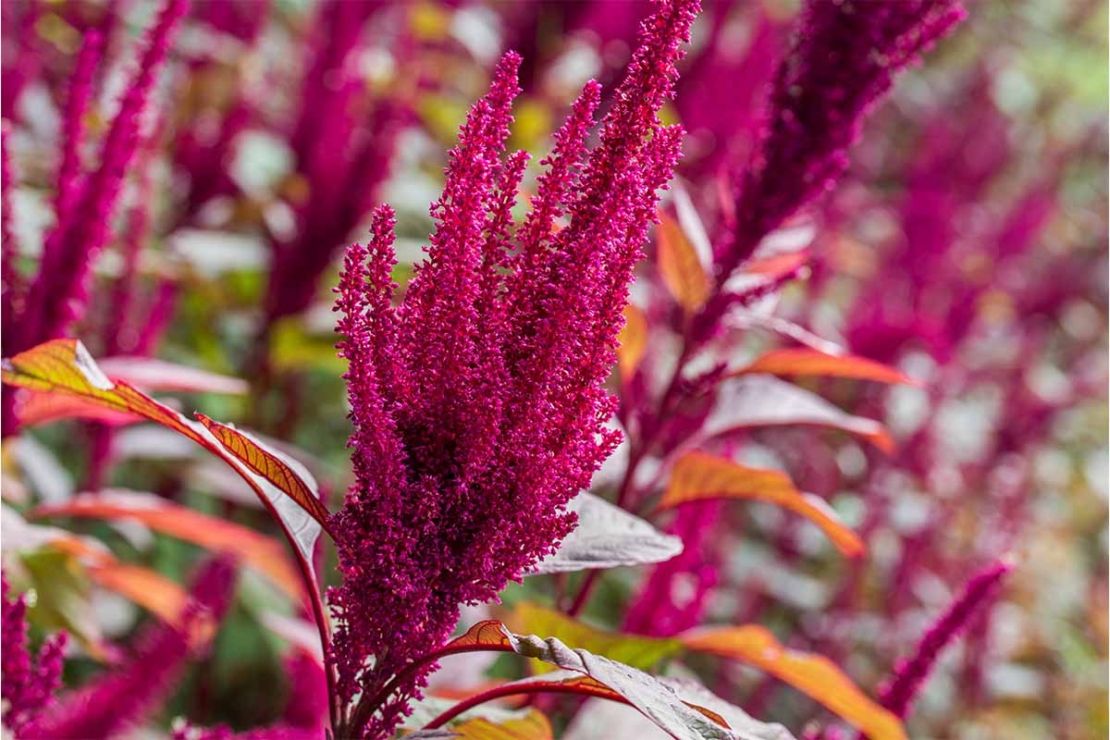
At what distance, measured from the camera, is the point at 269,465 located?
0.72 meters

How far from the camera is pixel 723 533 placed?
2.38m

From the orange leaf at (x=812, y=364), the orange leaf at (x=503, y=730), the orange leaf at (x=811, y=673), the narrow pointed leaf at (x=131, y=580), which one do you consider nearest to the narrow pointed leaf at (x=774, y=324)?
the orange leaf at (x=812, y=364)

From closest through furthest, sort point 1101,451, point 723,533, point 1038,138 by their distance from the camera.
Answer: point 723,533 < point 1101,451 < point 1038,138

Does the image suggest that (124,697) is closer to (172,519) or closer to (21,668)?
(21,668)

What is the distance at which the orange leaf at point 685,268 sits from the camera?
1.20 metres

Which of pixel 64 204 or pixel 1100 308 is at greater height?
pixel 1100 308

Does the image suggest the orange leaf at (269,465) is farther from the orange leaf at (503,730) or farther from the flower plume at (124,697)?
the flower plume at (124,697)

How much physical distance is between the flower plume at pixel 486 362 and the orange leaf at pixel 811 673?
346 mm

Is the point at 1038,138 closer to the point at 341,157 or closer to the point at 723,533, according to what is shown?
the point at 723,533

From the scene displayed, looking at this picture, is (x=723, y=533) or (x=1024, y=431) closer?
(x=723, y=533)

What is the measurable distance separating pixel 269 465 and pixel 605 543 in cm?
23

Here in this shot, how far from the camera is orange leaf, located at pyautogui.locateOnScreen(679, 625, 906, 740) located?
89 centimetres

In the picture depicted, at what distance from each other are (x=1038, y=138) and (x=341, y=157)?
4406 mm

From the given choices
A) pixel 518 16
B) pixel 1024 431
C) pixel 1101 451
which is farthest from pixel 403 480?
pixel 1101 451
